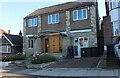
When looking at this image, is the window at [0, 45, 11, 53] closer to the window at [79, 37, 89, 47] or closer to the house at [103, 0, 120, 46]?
the window at [79, 37, 89, 47]

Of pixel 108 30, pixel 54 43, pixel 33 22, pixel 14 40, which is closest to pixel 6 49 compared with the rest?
pixel 14 40

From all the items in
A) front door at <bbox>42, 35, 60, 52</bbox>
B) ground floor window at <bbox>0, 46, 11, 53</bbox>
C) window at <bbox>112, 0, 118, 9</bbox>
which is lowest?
ground floor window at <bbox>0, 46, 11, 53</bbox>

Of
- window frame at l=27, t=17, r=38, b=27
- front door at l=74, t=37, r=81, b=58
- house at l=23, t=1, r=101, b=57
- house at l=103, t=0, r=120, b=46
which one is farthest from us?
window frame at l=27, t=17, r=38, b=27

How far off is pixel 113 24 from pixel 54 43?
9.41m

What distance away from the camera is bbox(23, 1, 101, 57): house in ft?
93.5

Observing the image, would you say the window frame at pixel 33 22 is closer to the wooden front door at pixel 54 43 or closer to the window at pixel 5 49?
the wooden front door at pixel 54 43

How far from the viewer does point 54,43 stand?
31859mm

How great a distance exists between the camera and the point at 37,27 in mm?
35094

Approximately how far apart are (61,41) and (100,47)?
17.9 ft

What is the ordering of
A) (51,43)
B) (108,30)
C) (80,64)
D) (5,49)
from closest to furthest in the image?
(80,64) < (108,30) < (51,43) < (5,49)

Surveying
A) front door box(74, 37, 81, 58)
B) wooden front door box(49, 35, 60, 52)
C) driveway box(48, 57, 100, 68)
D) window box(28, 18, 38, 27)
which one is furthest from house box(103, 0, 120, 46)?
window box(28, 18, 38, 27)

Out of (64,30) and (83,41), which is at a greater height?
(64,30)

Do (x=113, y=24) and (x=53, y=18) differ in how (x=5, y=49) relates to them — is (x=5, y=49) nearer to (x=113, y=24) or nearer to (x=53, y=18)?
(x=53, y=18)

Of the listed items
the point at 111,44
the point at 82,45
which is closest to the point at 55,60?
the point at 82,45
